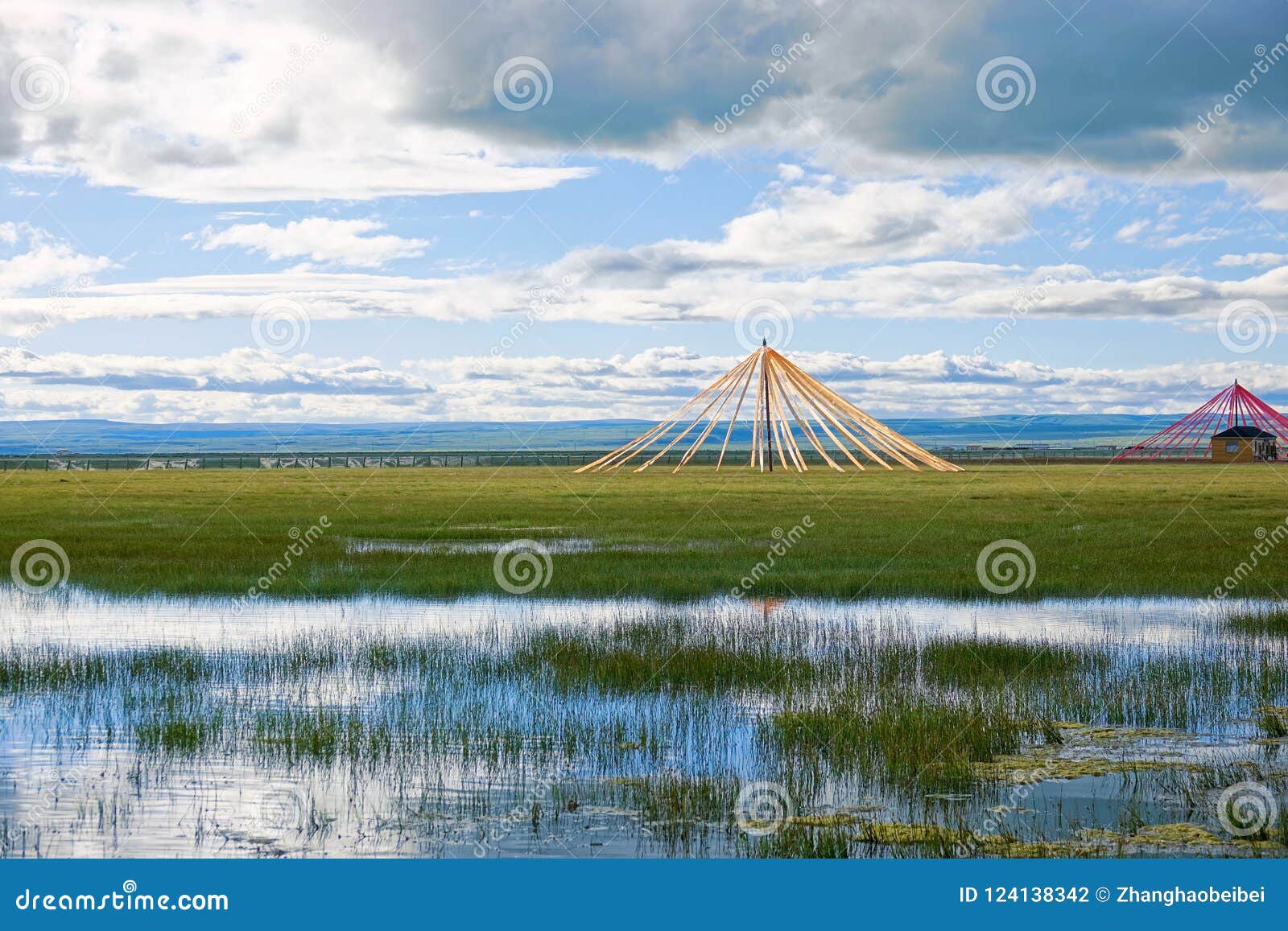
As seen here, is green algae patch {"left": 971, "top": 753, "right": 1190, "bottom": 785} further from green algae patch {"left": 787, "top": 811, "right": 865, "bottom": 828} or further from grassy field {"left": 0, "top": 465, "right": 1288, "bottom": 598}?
grassy field {"left": 0, "top": 465, "right": 1288, "bottom": 598}

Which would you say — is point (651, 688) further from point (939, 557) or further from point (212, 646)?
point (939, 557)

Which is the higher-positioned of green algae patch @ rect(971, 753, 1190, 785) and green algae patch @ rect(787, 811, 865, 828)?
green algae patch @ rect(971, 753, 1190, 785)

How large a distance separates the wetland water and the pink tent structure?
71.8 metres

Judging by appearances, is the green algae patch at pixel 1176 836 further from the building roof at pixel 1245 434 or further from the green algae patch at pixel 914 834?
the building roof at pixel 1245 434

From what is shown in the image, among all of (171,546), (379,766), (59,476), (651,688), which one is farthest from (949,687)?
(59,476)

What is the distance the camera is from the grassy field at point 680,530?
2161 centimetres

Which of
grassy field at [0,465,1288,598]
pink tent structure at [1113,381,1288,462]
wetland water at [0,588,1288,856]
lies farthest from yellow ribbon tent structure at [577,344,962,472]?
wetland water at [0,588,1288,856]

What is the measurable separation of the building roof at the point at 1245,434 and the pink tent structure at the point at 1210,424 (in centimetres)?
51

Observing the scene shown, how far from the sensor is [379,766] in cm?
1008

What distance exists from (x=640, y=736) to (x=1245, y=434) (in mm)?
82741

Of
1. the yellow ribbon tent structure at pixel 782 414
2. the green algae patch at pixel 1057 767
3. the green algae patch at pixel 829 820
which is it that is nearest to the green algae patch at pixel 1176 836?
the green algae patch at pixel 1057 767

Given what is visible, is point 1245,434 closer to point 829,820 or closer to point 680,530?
point 680,530

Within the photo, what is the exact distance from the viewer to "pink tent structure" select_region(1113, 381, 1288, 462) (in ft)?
271

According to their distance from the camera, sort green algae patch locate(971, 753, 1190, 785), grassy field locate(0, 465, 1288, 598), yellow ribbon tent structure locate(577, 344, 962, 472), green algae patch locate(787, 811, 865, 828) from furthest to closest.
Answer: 1. yellow ribbon tent structure locate(577, 344, 962, 472)
2. grassy field locate(0, 465, 1288, 598)
3. green algae patch locate(971, 753, 1190, 785)
4. green algae patch locate(787, 811, 865, 828)
